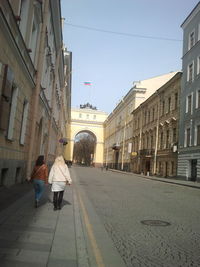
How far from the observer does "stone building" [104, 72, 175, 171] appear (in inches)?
2309

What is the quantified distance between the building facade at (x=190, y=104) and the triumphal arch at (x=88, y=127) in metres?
58.7

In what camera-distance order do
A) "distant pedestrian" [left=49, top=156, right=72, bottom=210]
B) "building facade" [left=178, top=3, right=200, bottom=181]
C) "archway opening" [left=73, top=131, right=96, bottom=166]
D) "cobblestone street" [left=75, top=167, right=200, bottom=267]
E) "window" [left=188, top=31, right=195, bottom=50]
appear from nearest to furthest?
1. "cobblestone street" [left=75, top=167, right=200, bottom=267]
2. "distant pedestrian" [left=49, top=156, right=72, bottom=210]
3. "building facade" [left=178, top=3, right=200, bottom=181]
4. "window" [left=188, top=31, right=195, bottom=50]
5. "archway opening" [left=73, top=131, right=96, bottom=166]

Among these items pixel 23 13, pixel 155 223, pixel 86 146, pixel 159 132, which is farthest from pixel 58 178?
pixel 86 146

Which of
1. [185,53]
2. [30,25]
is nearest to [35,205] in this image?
[30,25]

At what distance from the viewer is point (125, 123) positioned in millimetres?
67188

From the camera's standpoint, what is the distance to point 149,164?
4672 centimetres

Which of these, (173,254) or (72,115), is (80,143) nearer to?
(72,115)

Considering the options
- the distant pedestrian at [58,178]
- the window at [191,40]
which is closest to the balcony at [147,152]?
the window at [191,40]

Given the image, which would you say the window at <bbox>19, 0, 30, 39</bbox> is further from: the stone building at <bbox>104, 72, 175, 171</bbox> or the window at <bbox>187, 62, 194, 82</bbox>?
the stone building at <bbox>104, 72, 175, 171</bbox>

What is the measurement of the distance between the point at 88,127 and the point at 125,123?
94.1ft

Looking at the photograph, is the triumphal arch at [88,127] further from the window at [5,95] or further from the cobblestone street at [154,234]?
the cobblestone street at [154,234]

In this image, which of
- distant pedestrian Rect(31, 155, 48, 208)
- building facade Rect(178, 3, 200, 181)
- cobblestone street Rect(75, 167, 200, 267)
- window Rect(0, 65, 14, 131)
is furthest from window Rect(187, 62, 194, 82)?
distant pedestrian Rect(31, 155, 48, 208)

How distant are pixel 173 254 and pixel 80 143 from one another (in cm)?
10718

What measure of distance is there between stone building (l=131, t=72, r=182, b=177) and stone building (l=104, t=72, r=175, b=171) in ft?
14.8
